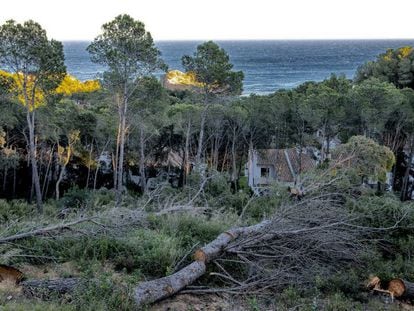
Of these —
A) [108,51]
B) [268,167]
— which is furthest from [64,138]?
[268,167]

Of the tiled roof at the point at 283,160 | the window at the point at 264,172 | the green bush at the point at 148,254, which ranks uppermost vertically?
the green bush at the point at 148,254

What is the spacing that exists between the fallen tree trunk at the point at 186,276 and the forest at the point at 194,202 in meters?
0.02

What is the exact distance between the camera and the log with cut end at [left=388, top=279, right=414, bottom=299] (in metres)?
7.24

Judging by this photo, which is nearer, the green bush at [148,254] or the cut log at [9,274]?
the cut log at [9,274]

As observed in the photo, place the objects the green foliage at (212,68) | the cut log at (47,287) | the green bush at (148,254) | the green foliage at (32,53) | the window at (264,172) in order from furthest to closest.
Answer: the window at (264,172)
the green foliage at (212,68)
the green foliage at (32,53)
the green bush at (148,254)
the cut log at (47,287)

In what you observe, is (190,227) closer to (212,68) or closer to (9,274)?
(9,274)

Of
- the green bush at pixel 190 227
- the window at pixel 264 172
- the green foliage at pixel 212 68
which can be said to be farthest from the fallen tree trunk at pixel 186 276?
the window at pixel 264 172

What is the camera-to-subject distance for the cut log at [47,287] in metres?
5.98

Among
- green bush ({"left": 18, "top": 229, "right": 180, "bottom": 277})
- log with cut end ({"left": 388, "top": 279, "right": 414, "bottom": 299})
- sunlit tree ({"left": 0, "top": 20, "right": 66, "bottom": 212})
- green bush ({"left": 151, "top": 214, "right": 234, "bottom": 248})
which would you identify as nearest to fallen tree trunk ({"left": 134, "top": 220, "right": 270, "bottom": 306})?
green bush ({"left": 18, "top": 229, "right": 180, "bottom": 277})

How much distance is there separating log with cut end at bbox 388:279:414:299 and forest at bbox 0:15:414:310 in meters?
0.03

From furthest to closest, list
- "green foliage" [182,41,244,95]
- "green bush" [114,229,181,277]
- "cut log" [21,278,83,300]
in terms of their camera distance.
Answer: "green foliage" [182,41,244,95] < "green bush" [114,229,181,277] < "cut log" [21,278,83,300]

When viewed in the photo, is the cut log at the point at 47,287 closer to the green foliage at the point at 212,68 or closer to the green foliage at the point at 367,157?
the green foliage at the point at 367,157

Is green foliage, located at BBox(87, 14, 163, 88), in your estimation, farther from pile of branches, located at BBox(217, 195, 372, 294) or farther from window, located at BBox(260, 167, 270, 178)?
window, located at BBox(260, 167, 270, 178)

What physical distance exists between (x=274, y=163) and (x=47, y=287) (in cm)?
2272
